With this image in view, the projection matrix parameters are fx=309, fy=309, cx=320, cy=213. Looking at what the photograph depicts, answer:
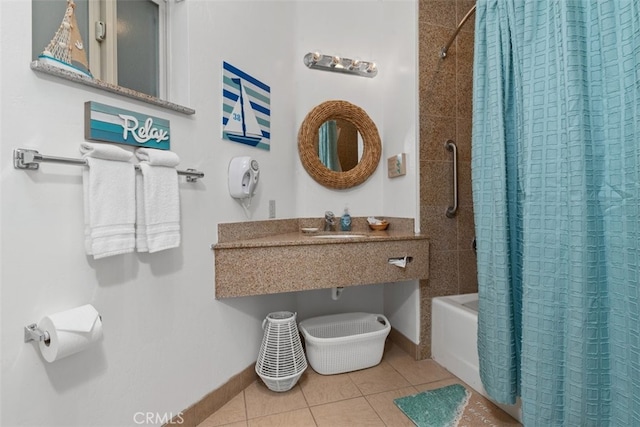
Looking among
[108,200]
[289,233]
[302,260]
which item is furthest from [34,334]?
[289,233]

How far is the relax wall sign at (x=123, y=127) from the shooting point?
104 cm

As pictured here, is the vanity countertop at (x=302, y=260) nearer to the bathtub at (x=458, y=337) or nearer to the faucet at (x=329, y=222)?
the bathtub at (x=458, y=337)

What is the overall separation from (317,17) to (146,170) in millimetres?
1890

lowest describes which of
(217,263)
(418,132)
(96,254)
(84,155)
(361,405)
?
(361,405)

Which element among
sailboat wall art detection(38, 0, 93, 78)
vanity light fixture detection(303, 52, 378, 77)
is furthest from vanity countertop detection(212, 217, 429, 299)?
vanity light fixture detection(303, 52, 378, 77)

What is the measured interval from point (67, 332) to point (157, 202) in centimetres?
49

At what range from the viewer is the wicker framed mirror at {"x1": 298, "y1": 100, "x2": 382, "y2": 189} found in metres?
2.26

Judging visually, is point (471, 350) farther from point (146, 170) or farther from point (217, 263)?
point (146, 170)

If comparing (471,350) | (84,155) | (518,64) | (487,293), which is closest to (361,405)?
(471,350)

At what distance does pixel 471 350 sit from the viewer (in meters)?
1.74

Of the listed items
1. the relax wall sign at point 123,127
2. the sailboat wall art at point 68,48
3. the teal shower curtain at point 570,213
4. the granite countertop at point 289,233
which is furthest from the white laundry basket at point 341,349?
the sailboat wall art at point 68,48

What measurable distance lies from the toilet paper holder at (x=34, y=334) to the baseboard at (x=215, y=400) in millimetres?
686

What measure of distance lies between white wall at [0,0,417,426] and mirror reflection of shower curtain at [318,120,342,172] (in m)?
0.19

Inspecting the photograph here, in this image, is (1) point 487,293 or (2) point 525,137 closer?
(2) point 525,137
